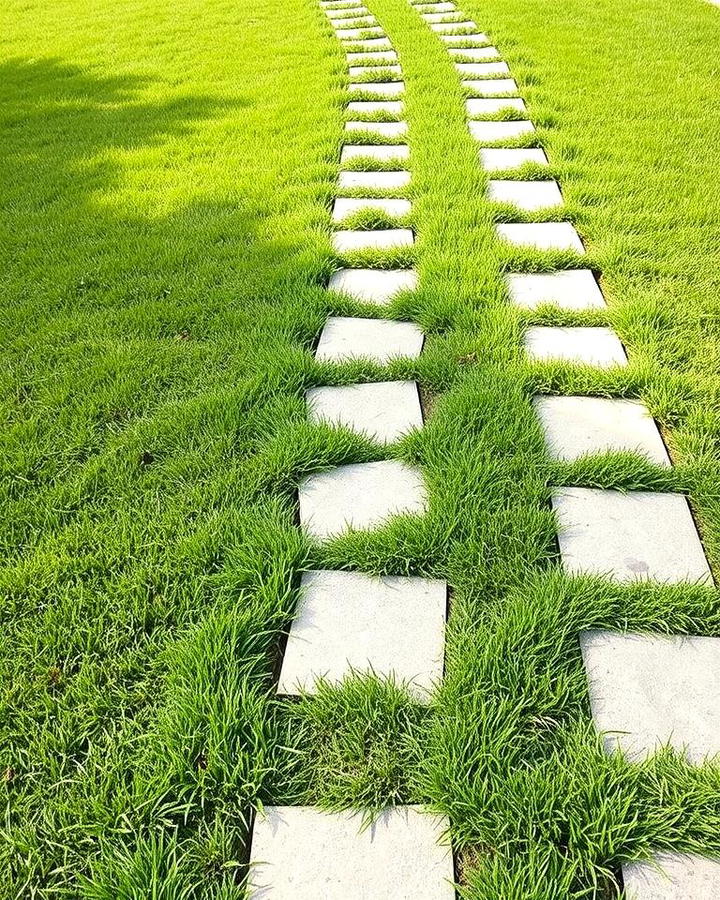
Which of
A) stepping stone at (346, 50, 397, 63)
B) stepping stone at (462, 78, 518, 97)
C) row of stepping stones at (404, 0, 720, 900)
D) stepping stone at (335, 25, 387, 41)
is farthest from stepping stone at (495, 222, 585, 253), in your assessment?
stepping stone at (335, 25, 387, 41)

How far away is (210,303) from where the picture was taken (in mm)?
2680

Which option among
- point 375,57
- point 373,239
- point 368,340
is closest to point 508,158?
point 373,239

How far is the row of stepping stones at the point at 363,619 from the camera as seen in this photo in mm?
1176

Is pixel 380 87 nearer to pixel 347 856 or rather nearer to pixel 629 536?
pixel 629 536

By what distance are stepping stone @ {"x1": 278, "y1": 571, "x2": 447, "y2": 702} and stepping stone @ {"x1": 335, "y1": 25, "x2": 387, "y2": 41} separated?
5.87m

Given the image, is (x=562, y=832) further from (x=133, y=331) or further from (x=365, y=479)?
(x=133, y=331)

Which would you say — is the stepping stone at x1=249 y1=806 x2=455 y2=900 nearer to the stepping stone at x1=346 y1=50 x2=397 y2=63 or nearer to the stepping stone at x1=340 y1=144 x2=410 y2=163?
the stepping stone at x1=340 y1=144 x2=410 y2=163

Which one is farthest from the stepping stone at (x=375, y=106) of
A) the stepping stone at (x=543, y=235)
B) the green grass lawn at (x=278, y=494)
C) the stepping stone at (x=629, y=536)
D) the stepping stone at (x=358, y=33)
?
the stepping stone at (x=629, y=536)

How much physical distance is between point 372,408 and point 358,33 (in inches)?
210

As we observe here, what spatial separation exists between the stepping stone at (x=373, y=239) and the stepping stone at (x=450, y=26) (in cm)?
380

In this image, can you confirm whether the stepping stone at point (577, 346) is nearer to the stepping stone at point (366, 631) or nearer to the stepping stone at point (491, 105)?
the stepping stone at point (366, 631)

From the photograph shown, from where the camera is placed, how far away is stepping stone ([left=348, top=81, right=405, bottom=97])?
4.71 meters

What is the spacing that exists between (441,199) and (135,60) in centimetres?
392

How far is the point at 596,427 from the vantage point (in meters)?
2.10
